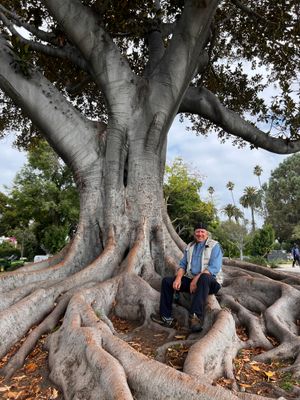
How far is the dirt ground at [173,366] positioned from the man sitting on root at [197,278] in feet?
1.22

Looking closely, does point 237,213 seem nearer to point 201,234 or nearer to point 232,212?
point 232,212

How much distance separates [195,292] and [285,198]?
56238 millimetres

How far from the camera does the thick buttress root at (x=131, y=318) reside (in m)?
2.82

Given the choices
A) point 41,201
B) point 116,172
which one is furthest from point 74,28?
point 41,201

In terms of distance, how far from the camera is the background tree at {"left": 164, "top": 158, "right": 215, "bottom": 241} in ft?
129

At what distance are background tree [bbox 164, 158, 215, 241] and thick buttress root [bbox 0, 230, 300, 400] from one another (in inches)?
1258

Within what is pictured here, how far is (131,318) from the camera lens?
515 centimetres

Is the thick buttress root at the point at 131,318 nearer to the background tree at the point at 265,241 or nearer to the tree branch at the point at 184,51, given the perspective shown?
the tree branch at the point at 184,51

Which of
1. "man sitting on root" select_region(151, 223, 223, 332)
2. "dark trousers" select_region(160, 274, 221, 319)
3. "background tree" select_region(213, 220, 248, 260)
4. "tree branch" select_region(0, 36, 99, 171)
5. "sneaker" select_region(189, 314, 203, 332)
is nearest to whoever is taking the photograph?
"sneaker" select_region(189, 314, 203, 332)

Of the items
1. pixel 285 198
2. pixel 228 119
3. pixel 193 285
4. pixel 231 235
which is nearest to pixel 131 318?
pixel 193 285

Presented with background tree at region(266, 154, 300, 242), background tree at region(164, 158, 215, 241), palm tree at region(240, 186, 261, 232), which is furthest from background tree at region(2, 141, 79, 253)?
palm tree at region(240, 186, 261, 232)

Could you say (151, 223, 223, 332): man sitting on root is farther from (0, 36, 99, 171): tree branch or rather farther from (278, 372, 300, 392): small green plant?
(0, 36, 99, 171): tree branch

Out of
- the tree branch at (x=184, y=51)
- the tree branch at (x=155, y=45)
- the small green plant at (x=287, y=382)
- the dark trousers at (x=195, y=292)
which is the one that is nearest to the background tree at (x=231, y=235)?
the tree branch at (x=155, y=45)

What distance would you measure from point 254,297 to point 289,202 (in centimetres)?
5427
